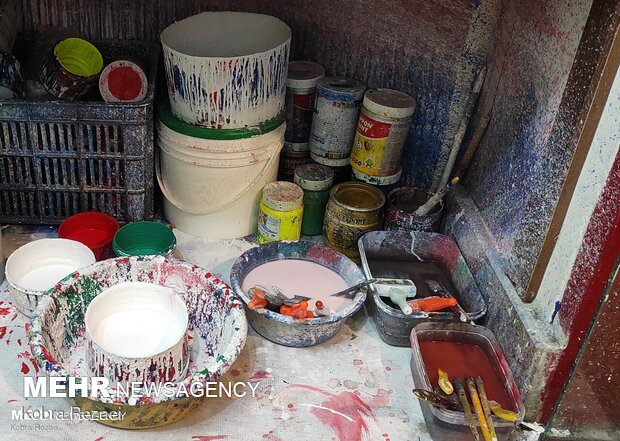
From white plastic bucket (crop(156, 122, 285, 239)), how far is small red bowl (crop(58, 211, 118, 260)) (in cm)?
21

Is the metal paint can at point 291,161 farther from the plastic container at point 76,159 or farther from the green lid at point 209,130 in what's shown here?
the plastic container at point 76,159

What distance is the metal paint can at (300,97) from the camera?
2.18 metres

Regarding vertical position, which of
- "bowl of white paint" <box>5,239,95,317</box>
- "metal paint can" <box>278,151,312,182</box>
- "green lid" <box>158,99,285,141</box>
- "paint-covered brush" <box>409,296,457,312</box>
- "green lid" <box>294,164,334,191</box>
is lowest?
"bowl of white paint" <box>5,239,95,317</box>

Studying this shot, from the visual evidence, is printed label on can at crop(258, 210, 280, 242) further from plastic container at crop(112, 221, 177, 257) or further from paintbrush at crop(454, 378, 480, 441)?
paintbrush at crop(454, 378, 480, 441)

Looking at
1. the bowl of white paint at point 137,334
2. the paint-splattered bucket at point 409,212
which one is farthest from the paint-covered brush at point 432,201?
the bowl of white paint at point 137,334

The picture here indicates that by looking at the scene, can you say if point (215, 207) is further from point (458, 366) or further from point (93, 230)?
point (458, 366)

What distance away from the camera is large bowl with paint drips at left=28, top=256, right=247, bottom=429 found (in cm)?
138

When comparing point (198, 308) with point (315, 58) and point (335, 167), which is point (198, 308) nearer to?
point (335, 167)

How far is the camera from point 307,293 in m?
1.86

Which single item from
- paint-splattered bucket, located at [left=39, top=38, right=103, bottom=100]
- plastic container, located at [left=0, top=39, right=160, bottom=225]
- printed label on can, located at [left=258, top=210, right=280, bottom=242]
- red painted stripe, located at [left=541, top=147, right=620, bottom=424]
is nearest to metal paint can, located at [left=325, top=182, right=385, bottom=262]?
printed label on can, located at [left=258, top=210, right=280, bottom=242]

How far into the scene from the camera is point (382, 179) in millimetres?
2141

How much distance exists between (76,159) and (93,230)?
213 mm

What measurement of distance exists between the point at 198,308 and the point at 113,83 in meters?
0.71

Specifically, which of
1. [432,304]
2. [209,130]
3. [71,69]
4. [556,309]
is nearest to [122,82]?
[71,69]
